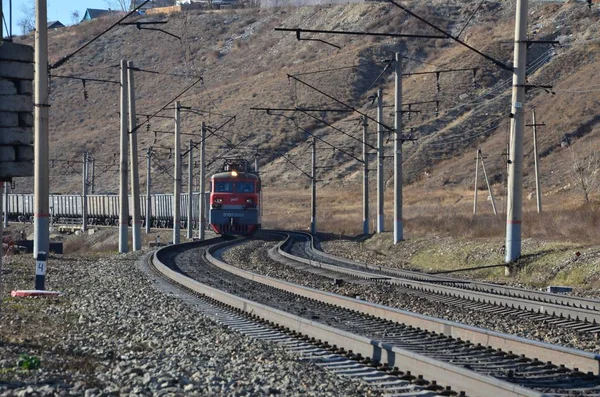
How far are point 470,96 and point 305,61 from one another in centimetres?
3473

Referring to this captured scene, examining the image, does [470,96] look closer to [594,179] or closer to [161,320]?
Result: [594,179]

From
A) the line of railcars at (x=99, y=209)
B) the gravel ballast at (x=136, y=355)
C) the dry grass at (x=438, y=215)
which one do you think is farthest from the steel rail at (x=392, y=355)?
the line of railcars at (x=99, y=209)

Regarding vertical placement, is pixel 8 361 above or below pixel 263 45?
below

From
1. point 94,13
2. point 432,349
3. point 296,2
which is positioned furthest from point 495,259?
point 94,13

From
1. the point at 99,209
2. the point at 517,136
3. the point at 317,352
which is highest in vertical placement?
the point at 517,136

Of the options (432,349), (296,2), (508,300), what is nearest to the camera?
(432,349)

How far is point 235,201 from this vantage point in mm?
44531

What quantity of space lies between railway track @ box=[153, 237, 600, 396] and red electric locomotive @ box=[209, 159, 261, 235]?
27.3 metres

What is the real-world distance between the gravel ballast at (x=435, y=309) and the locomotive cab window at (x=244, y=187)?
16.3 metres

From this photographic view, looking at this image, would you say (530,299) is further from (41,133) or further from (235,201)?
(235,201)

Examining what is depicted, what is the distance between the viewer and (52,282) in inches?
816

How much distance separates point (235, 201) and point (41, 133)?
22.7 m

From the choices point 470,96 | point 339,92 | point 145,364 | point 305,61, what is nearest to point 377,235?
point 145,364

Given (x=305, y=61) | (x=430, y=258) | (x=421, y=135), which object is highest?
(x=305, y=61)
